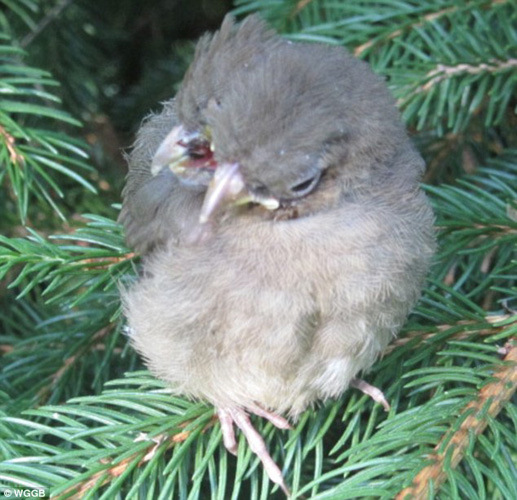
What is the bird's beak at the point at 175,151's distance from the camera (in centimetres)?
162

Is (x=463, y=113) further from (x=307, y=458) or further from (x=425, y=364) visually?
(x=307, y=458)

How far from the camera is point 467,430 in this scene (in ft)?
4.72

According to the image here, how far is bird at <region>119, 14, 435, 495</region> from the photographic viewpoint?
1.47 metres

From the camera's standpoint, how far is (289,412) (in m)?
1.73

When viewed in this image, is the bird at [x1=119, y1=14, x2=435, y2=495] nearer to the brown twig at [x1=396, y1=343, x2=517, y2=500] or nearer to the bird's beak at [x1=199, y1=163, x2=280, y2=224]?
the bird's beak at [x1=199, y1=163, x2=280, y2=224]

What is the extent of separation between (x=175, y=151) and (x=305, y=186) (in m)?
0.28

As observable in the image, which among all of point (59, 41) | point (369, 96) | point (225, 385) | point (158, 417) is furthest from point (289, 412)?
point (59, 41)

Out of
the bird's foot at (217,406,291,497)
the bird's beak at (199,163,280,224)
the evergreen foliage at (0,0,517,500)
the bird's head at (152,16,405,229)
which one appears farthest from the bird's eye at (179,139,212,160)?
the bird's foot at (217,406,291,497)

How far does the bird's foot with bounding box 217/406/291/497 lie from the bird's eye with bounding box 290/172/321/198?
0.46 meters

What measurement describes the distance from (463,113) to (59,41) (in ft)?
4.10

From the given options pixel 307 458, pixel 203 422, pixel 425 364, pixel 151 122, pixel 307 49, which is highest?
pixel 307 49

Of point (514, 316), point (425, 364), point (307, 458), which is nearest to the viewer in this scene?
point (514, 316)

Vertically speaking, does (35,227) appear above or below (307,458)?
above

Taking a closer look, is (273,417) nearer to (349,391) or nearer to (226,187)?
(349,391)
